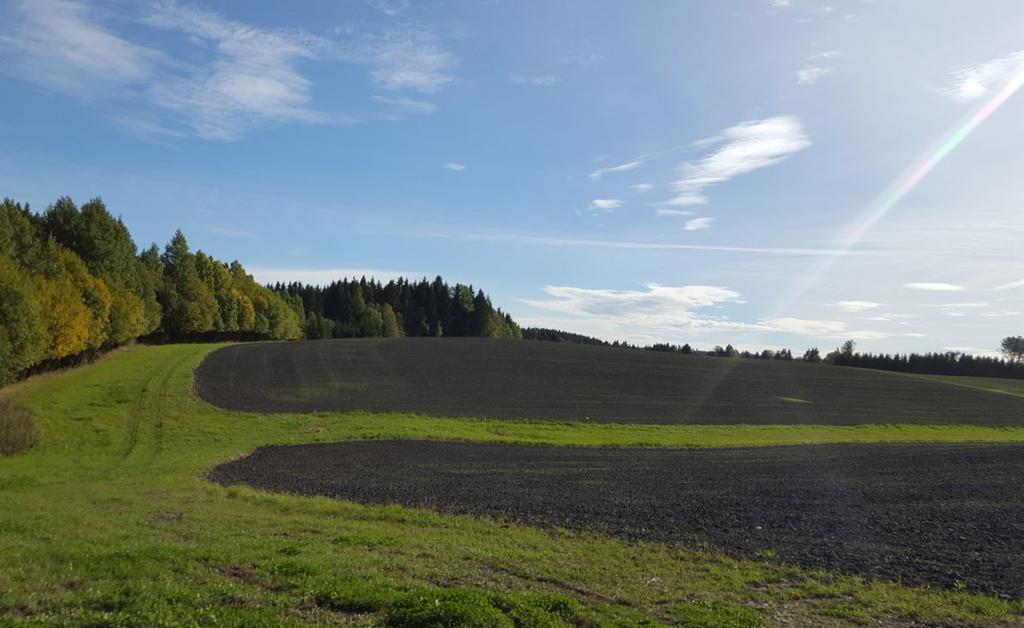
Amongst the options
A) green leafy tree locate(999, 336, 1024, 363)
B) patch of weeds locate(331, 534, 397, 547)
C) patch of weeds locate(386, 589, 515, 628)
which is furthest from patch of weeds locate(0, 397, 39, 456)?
green leafy tree locate(999, 336, 1024, 363)

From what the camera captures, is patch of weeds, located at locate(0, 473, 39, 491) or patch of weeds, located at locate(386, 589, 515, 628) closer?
patch of weeds, located at locate(386, 589, 515, 628)

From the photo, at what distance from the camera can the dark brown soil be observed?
13469 millimetres

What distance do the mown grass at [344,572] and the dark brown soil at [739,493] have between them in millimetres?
1562

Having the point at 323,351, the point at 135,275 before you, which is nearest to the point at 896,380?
the point at 323,351

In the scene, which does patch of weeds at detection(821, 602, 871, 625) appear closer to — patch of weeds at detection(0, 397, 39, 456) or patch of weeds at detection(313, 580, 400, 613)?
patch of weeds at detection(313, 580, 400, 613)

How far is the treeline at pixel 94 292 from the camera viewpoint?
133ft

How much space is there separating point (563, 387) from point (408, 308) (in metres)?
123

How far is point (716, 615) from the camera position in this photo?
856 cm

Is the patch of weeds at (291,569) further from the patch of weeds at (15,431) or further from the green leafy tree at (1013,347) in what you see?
the green leafy tree at (1013,347)

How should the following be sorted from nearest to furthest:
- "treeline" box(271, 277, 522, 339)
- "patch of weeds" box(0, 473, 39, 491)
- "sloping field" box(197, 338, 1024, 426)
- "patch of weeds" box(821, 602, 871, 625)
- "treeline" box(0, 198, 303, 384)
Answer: "patch of weeds" box(821, 602, 871, 625), "patch of weeds" box(0, 473, 39, 491), "treeline" box(0, 198, 303, 384), "sloping field" box(197, 338, 1024, 426), "treeline" box(271, 277, 522, 339)

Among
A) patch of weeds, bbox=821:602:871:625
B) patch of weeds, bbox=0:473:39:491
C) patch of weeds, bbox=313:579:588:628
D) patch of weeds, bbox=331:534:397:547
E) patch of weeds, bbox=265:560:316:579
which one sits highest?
patch of weeds, bbox=313:579:588:628

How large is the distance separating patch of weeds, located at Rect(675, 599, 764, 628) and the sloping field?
35.5 meters

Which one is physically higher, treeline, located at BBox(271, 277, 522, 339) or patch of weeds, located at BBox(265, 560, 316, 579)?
treeline, located at BBox(271, 277, 522, 339)

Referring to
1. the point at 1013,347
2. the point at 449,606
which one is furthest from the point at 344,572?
the point at 1013,347
